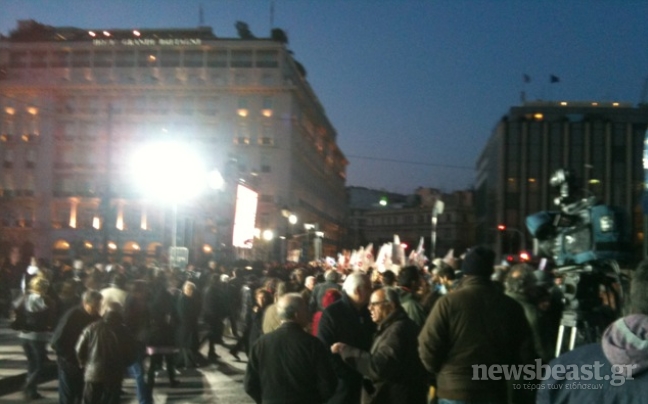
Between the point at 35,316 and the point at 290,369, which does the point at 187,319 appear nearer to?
the point at 35,316

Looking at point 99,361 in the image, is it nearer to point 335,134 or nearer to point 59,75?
point 59,75

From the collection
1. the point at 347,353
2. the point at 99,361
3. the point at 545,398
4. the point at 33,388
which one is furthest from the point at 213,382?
the point at 545,398

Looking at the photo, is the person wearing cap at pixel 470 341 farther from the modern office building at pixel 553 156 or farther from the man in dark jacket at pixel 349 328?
the modern office building at pixel 553 156

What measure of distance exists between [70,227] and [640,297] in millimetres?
79876

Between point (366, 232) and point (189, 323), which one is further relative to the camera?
point (366, 232)

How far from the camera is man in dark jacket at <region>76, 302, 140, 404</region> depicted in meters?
7.85

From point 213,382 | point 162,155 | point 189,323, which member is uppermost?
point 162,155

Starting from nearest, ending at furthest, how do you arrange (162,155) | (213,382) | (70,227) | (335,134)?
(213,382) → (162,155) → (70,227) → (335,134)

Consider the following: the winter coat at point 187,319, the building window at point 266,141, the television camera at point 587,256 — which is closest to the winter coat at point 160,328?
the winter coat at point 187,319

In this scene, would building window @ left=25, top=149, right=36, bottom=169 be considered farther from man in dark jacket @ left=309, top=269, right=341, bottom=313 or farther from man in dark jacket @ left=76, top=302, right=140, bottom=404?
man in dark jacket @ left=76, top=302, right=140, bottom=404

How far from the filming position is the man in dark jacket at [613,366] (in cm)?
273

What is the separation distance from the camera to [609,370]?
284 cm

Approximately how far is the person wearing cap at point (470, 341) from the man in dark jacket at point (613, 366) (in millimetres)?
2110

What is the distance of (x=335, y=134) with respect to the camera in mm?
132500
